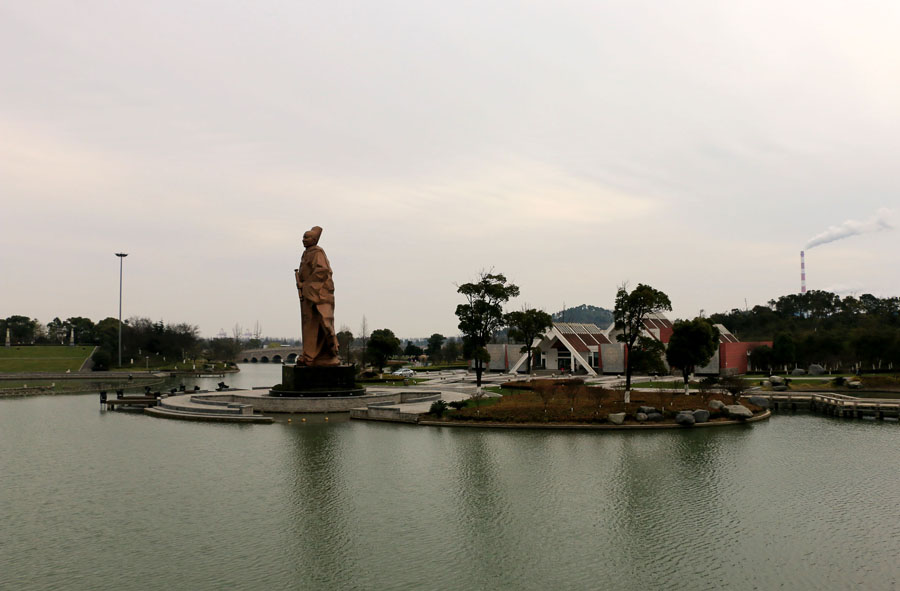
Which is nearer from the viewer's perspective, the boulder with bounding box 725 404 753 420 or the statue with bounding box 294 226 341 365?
the boulder with bounding box 725 404 753 420

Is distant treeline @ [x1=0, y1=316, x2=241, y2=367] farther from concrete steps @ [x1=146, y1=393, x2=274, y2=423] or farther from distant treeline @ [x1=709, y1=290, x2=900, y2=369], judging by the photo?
distant treeline @ [x1=709, y1=290, x2=900, y2=369]

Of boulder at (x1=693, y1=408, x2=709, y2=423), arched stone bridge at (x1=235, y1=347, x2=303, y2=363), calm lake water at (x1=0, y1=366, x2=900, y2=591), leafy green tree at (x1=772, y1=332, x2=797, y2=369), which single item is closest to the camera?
calm lake water at (x1=0, y1=366, x2=900, y2=591)

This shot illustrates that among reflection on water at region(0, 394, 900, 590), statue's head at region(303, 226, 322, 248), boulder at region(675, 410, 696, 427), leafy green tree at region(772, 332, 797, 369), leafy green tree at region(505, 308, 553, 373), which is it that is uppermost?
statue's head at region(303, 226, 322, 248)

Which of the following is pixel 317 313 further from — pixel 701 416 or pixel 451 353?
pixel 451 353

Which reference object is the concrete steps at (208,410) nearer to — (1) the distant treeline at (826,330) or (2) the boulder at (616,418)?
(2) the boulder at (616,418)

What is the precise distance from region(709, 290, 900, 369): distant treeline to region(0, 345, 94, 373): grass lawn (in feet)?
302

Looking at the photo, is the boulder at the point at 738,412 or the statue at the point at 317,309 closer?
the boulder at the point at 738,412

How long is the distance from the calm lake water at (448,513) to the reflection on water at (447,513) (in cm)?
6

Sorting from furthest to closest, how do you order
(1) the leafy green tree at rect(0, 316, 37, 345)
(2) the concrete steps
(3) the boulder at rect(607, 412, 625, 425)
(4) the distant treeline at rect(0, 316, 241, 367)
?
(1) the leafy green tree at rect(0, 316, 37, 345), (4) the distant treeline at rect(0, 316, 241, 367), (2) the concrete steps, (3) the boulder at rect(607, 412, 625, 425)

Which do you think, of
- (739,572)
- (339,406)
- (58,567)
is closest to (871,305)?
(339,406)

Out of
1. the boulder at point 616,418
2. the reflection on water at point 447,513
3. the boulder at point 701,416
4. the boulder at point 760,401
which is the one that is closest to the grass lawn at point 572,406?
the boulder at point 616,418

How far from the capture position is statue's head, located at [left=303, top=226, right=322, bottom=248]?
38.2 m

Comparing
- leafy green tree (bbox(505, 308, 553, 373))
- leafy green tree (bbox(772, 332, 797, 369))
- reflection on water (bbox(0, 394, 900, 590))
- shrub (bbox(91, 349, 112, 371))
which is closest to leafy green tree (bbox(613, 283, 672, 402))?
reflection on water (bbox(0, 394, 900, 590))

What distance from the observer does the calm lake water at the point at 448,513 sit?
11.9 m
